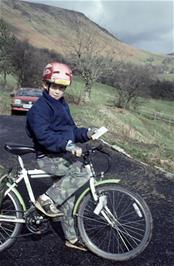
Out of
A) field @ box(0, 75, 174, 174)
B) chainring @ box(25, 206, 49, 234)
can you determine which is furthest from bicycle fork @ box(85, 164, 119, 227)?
field @ box(0, 75, 174, 174)

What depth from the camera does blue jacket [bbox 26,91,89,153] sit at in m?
4.54

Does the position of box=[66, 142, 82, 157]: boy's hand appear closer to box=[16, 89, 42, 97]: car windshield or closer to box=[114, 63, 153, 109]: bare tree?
box=[16, 89, 42, 97]: car windshield

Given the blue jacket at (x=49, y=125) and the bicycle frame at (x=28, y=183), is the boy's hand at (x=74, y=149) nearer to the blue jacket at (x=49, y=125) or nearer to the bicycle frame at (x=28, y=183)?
the blue jacket at (x=49, y=125)

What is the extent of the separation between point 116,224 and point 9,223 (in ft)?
3.94

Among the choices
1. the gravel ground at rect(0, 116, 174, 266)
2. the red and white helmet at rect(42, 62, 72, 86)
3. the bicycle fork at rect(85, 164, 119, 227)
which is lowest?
the gravel ground at rect(0, 116, 174, 266)

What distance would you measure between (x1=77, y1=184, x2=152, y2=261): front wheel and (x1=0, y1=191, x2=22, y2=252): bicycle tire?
679 mm

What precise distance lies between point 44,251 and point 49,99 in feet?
5.70

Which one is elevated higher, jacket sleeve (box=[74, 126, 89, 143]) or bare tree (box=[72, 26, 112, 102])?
jacket sleeve (box=[74, 126, 89, 143])

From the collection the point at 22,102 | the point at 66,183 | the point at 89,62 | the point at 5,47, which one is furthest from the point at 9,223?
the point at 5,47

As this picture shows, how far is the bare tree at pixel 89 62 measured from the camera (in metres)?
42.9

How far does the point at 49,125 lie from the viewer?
15.1ft

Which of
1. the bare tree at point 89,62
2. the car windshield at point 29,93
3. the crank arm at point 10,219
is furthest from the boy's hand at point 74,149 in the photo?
the bare tree at point 89,62

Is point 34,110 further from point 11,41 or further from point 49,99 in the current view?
point 11,41

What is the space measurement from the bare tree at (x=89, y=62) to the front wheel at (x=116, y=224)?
35.1 m
